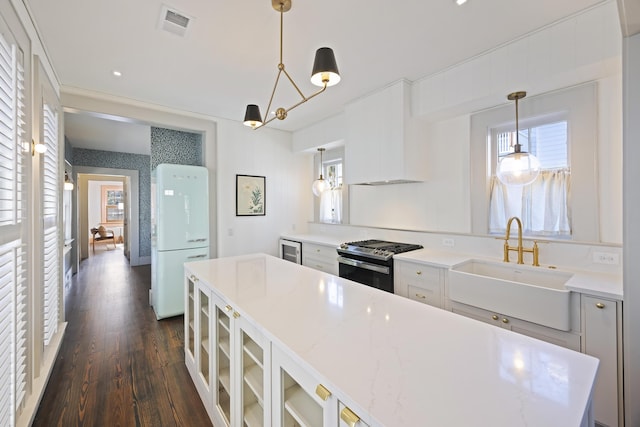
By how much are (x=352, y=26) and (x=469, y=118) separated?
1520 millimetres

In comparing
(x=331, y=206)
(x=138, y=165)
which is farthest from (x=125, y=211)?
(x=331, y=206)

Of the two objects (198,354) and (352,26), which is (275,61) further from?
(198,354)

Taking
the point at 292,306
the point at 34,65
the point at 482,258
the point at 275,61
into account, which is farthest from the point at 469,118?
the point at 34,65

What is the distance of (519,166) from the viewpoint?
7.30ft

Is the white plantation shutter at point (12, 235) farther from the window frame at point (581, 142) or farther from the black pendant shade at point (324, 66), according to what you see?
the window frame at point (581, 142)

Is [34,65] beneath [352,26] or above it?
beneath

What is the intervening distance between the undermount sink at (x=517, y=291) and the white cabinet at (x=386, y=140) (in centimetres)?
111

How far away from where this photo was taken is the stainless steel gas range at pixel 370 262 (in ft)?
8.74

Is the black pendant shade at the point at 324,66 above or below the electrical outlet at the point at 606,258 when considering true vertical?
above

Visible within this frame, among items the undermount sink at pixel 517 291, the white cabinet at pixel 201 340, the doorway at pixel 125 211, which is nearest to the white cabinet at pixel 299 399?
the white cabinet at pixel 201 340

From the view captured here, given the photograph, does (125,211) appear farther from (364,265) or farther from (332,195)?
(364,265)

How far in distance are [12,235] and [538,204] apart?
362 centimetres

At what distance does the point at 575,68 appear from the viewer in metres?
1.88

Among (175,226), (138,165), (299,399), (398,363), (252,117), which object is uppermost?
(138,165)
